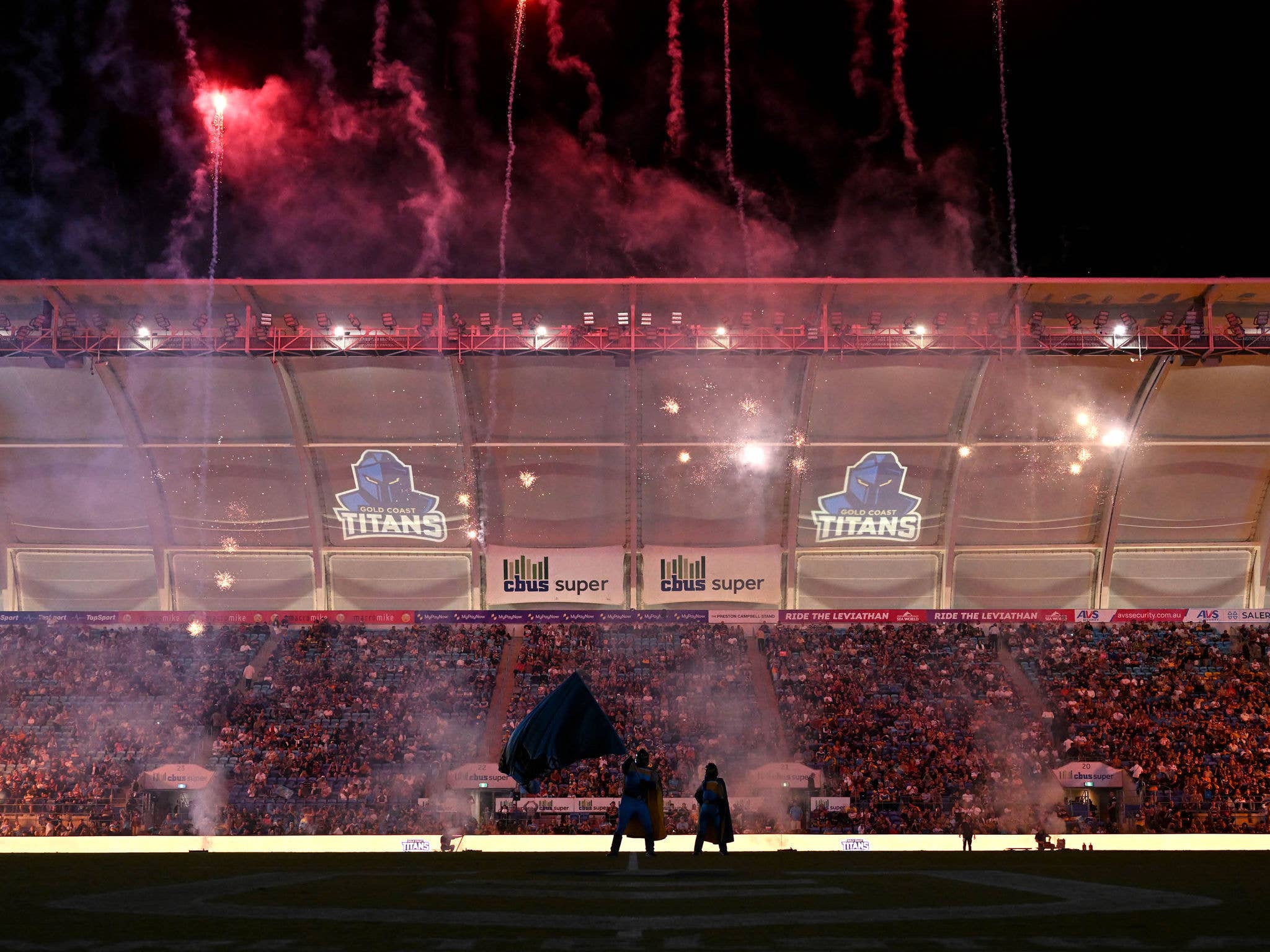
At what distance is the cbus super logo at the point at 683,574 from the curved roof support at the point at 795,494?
2.77m

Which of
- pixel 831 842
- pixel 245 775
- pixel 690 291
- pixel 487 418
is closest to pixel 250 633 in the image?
pixel 245 775

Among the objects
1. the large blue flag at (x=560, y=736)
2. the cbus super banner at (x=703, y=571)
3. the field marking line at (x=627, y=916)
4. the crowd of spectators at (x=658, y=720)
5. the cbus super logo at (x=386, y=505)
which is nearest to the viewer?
the field marking line at (x=627, y=916)

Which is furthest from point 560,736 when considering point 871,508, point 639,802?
point 871,508

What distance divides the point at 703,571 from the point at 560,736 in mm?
21886

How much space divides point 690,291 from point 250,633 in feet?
58.4

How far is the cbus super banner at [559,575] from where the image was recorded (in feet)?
122

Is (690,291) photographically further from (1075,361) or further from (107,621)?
(107,621)

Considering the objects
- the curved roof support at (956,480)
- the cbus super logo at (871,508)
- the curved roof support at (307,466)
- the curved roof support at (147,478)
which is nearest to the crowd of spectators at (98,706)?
the curved roof support at (147,478)

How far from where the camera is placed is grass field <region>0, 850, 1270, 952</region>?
6.33 metres

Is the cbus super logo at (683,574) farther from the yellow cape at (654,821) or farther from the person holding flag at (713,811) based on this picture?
the yellow cape at (654,821)

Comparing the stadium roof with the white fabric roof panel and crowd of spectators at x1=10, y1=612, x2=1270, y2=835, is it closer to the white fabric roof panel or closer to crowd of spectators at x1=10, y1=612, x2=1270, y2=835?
the white fabric roof panel

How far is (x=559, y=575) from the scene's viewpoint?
37.3 meters

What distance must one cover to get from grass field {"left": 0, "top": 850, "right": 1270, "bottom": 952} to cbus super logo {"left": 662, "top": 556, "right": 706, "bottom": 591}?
2308 cm

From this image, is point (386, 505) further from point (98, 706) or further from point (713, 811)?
point (713, 811)
